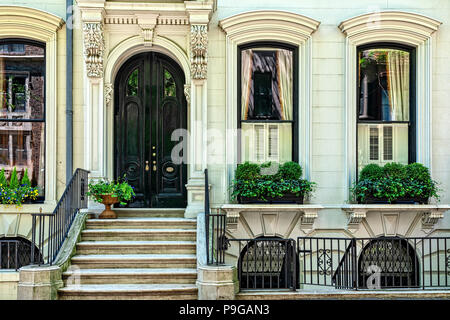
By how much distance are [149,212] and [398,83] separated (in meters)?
5.67

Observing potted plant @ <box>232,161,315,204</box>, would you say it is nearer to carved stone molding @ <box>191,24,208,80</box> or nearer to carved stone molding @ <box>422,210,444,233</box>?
carved stone molding @ <box>191,24,208,80</box>

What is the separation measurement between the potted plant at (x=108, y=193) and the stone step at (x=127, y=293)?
2133 millimetres

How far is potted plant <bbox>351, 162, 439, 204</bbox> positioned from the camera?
430 inches

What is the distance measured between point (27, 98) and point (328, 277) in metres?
6.93

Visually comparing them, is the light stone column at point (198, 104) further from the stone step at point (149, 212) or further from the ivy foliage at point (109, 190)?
the ivy foliage at point (109, 190)

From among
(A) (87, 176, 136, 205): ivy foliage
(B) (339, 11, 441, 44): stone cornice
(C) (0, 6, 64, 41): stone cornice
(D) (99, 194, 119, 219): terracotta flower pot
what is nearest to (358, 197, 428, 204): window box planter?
(B) (339, 11, 441, 44): stone cornice

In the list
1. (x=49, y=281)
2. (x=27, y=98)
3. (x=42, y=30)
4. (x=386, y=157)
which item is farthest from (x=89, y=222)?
(x=386, y=157)

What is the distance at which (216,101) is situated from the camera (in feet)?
37.4

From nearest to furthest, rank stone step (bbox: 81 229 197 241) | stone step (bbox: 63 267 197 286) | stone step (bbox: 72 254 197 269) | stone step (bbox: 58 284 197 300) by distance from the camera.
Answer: stone step (bbox: 58 284 197 300) < stone step (bbox: 63 267 197 286) < stone step (bbox: 72 254 197 269) < stone step (bbox: 81 229 197 241)

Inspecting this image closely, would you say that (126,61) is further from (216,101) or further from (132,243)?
(132,243)

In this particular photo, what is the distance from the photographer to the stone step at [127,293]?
879cm

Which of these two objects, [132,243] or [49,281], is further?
[132,243]

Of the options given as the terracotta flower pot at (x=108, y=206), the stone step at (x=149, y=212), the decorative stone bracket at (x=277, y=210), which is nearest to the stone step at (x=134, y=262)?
the terracotta flower pot at (x=108, y=206)

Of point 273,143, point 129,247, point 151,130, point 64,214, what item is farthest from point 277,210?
point 64,214
